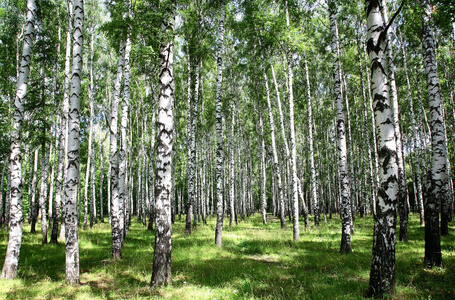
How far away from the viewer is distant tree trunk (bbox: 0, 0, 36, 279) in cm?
629

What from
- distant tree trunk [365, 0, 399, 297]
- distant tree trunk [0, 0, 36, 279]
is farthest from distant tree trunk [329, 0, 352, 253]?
distant tree trunk [0, 0, 36, 279]

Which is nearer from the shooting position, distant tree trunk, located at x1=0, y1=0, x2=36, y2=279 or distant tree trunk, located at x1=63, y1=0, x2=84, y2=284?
distant tree trunk, located at x1=63, y1=0, x2=84, y2=284

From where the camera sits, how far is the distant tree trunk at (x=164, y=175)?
543 cm

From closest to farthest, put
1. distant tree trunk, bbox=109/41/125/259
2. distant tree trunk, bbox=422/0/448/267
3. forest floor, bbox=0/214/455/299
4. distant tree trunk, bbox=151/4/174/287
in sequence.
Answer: forest floor, bbox=0/214/455/299
distant tree trunk, bbox=151/4/174/287
distant tree trunk, bbox=422/0/448/267
distant tree trunk, bbox=109/41/125/259

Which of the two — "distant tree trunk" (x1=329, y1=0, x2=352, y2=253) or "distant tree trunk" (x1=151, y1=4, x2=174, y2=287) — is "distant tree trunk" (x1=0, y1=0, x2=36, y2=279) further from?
"distant tree trunk" (x1=329, y1=0, x2=352, y2=253)

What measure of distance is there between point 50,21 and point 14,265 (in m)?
14.1

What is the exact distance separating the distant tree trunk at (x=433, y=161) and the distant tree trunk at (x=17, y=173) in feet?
34.1

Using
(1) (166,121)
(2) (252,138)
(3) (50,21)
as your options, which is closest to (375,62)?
(1) (166,121)

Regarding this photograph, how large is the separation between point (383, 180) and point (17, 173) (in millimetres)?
8706

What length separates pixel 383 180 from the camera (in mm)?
4516

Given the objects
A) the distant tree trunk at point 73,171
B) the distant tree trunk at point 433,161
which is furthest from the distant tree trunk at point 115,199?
the distant tree trunk at point 433,161

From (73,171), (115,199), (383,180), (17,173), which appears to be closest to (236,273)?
(383,180)

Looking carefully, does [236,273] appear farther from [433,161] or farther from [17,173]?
[17,173]

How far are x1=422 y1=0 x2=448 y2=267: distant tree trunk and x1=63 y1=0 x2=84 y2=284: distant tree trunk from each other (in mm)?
8707
